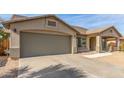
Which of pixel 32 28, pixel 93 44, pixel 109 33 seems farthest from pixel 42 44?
pixel 109 33

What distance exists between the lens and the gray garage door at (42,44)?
1380cm

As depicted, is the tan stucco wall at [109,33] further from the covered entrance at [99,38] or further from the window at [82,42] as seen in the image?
the window at [82,42]

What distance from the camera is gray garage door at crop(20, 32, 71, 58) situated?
1380cm

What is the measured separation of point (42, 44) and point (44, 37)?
0.70 meters

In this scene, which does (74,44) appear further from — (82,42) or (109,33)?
(109,33)

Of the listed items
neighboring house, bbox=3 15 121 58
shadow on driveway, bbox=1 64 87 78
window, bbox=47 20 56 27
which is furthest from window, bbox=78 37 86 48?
shadow on driveway, bbox=1 64 87 78

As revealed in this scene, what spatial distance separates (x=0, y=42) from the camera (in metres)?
14.7

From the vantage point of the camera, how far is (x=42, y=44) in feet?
48.7

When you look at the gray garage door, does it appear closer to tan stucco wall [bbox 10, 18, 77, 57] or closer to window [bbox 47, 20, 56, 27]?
tan stucco wall [bbox 10, 18, 77, 57]

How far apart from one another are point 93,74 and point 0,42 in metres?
9.18

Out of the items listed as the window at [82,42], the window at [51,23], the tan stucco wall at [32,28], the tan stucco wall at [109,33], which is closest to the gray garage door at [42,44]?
the tan stucco wall at [32,28]
